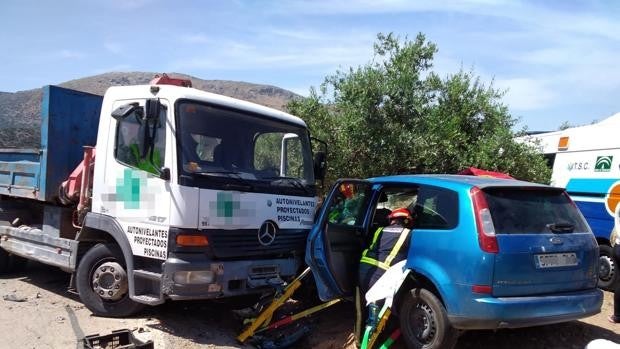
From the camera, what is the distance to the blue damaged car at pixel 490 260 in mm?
4527

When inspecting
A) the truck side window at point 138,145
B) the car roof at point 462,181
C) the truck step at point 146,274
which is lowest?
the truck step at point 146,274

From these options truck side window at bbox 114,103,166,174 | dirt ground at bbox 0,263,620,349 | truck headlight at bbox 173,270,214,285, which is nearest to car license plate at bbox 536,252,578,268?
dirt ground at bbox 0,263,620,349

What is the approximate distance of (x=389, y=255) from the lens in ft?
18.0

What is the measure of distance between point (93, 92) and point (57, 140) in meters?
12.6

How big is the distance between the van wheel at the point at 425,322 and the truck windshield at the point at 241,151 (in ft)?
6.37

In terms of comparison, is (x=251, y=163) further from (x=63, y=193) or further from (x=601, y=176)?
(x=601, y=176)

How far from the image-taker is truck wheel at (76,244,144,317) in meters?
6.04

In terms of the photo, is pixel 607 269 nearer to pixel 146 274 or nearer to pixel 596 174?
pixel 596 174

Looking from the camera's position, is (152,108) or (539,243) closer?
(539,243)

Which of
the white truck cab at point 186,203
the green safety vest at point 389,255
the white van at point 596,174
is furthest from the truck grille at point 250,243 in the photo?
the white van at point 596,174

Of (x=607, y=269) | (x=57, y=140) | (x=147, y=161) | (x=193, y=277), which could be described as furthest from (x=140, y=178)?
(x=607, y=269)

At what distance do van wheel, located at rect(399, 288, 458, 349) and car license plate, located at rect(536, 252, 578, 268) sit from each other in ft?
3.05

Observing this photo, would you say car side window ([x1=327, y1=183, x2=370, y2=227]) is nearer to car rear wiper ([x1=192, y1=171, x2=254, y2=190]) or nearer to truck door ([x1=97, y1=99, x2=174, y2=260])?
car rear wiper ([x1=192, y1=171, x2=254, y2=190])

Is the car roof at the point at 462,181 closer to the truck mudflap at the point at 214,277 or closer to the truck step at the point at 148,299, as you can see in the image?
the truck mudflap at the point at 214,277
